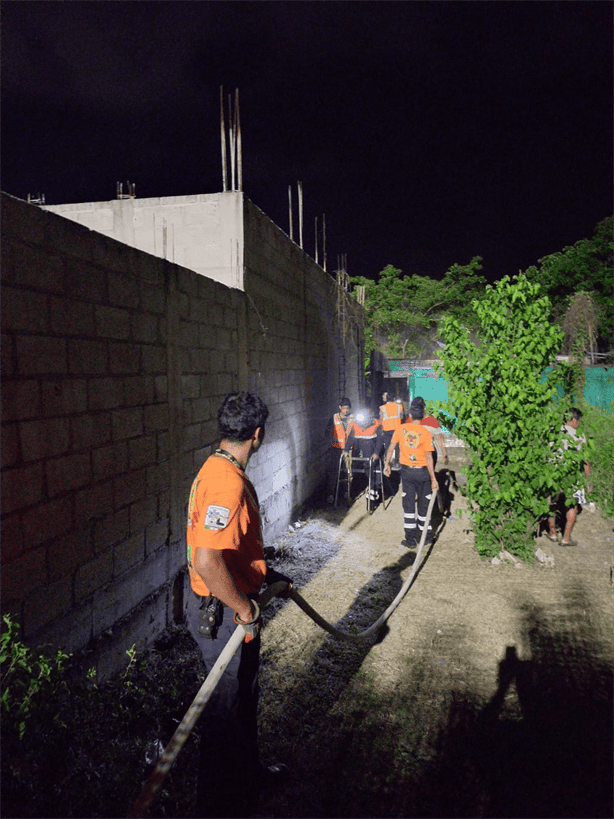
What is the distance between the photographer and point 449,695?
338 centimetres

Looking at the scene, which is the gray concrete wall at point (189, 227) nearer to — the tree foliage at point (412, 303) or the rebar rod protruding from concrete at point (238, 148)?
the rebar rod protruding from concrete at point (238, 148)

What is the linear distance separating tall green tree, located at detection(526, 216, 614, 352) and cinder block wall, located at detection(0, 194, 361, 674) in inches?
1066

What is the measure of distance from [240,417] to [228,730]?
160 centimetres

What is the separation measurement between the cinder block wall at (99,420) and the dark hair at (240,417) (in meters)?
0.98

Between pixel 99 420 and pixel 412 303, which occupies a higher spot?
pixel 412 303

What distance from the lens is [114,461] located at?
3279 mm

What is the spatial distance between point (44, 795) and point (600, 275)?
109 feet

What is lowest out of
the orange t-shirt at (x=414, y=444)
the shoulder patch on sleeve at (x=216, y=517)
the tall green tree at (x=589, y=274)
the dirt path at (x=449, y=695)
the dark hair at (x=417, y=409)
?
the dirt path at (x=449, y=695)

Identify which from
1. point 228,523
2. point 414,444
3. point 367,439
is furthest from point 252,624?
point 367,439

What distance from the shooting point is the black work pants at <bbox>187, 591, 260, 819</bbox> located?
94.8 inches

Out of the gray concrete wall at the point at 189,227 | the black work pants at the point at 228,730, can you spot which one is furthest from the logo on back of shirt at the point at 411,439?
the black work pants at the point at 228,730

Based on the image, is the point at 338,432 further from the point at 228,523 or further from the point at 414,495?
the point at 228,523

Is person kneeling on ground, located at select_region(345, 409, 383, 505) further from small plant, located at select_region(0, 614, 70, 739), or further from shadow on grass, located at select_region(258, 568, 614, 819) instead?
small plant, located at select_region(0, 614, 70, 739)

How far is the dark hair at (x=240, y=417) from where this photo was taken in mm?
2527
